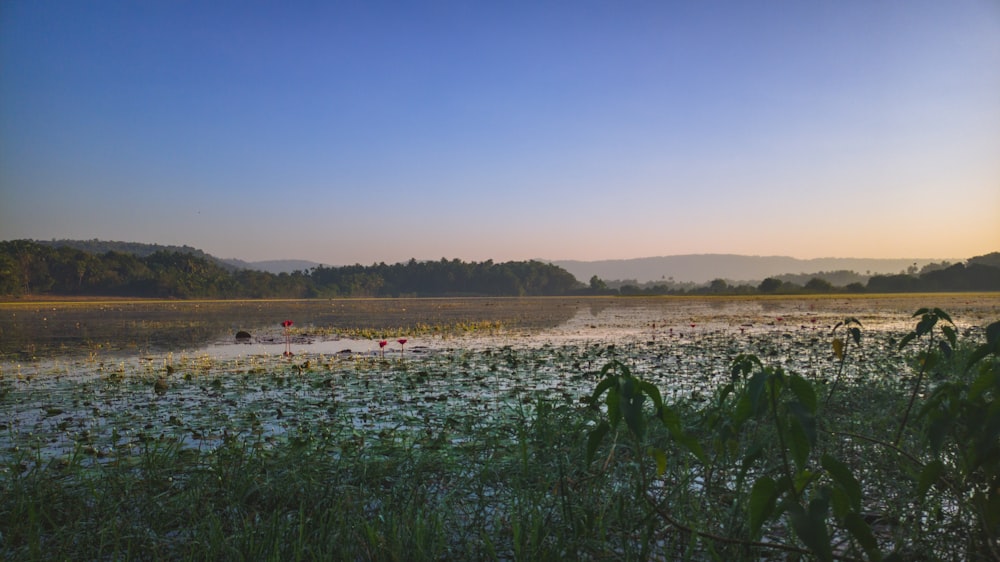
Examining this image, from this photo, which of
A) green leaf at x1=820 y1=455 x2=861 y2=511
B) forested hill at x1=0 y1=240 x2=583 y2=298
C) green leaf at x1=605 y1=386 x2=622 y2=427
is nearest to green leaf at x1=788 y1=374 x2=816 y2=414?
green leaf at x1=820 y1=455 x2=861 y2=511

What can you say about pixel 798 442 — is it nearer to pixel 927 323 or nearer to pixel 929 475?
pixel 929 475

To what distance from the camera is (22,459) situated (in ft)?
14.1

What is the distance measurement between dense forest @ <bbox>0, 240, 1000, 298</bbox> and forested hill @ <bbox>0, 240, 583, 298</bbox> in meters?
0.08

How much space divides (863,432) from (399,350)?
320 inches

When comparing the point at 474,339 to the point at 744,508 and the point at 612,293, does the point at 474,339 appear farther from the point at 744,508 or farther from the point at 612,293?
the point at 612,293

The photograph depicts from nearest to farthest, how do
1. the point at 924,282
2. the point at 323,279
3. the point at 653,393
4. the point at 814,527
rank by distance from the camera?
the point at 814,527
the point at 653,393
the point at 924,282
the point at 323,279

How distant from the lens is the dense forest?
4769 centimetres

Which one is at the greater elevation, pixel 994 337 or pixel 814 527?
pixel 994 337

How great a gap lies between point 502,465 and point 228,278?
193 ft

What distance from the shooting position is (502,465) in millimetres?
3988

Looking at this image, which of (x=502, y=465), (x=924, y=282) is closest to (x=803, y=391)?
(x=502, y=465)

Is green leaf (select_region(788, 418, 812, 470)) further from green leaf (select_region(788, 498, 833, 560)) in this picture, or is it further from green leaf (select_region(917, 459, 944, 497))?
green leaf (select_region(917, 459, 944, 497))

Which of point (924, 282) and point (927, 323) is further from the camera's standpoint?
point (924, 282)

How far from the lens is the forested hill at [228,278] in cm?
4694
